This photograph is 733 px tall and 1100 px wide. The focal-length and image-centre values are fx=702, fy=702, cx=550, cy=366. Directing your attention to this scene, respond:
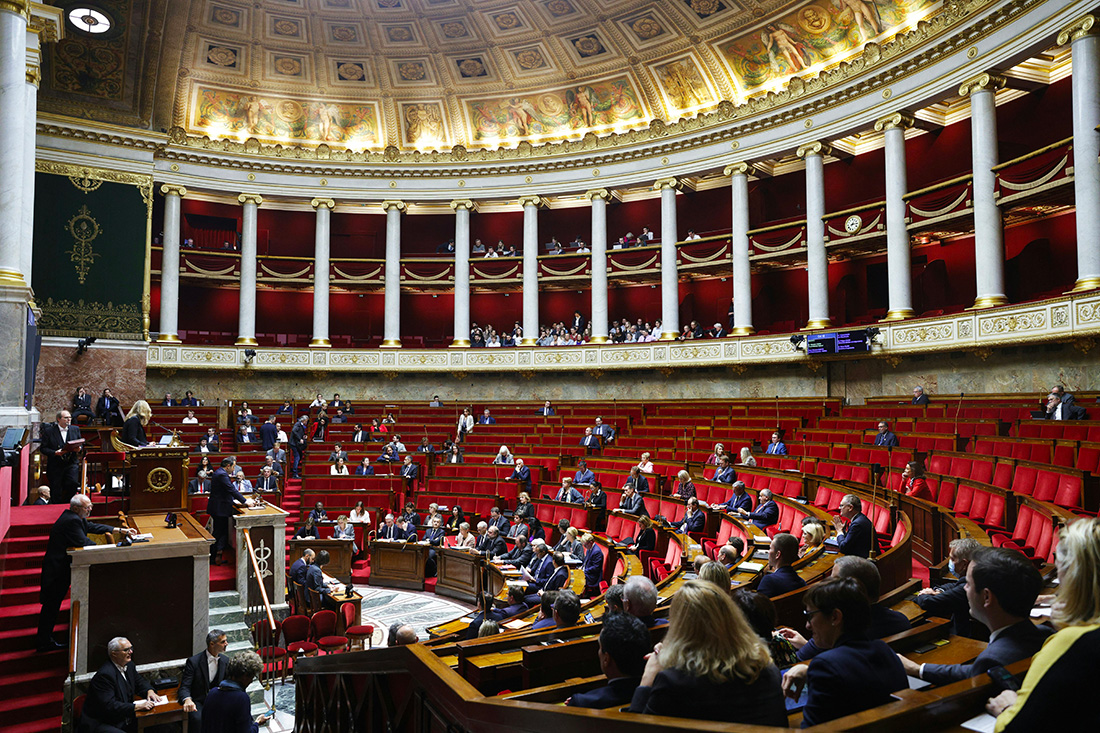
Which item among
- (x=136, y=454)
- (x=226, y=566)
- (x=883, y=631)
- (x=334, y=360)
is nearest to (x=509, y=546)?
(x=226, y=566)

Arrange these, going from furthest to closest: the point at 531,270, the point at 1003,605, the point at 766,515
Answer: the point at 531,270
the point at 766,515
the point at 1003,605

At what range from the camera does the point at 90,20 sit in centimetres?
1731

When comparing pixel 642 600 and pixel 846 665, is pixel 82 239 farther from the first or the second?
pixel 846 665

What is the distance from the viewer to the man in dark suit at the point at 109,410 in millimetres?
17375

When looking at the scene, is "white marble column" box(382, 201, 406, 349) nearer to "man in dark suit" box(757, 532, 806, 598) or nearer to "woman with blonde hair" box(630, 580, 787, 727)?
"man in dark suit" box(757, 532, 806, 598)

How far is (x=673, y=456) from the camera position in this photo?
15.8 metres

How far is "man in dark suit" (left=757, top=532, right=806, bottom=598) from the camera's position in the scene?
14.6 ft

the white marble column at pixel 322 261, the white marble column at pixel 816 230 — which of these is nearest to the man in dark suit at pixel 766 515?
the white marble column at pixel 816 230

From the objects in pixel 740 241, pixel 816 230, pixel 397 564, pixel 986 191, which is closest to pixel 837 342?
pixel 816 230

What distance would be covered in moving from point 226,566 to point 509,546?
15.1ft

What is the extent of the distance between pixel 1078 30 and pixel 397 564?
1666 centimetres

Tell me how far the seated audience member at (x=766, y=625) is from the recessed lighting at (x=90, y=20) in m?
20.4

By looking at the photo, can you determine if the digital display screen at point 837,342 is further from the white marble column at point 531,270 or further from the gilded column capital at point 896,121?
the white marble column at point 531,270

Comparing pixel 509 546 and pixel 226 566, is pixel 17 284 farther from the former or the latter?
pixel 509 546
